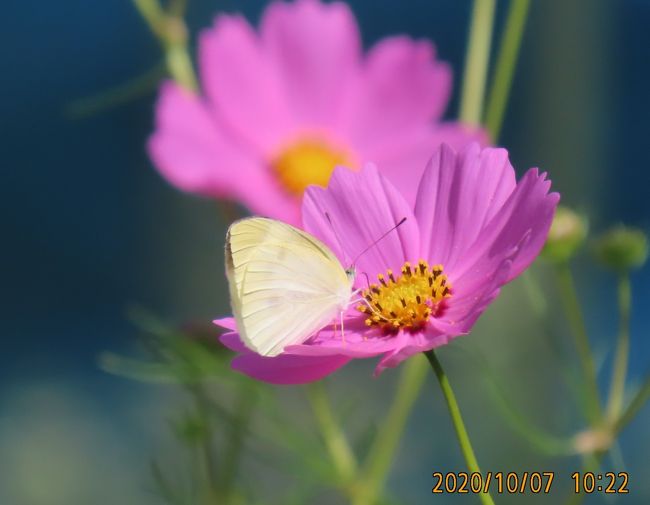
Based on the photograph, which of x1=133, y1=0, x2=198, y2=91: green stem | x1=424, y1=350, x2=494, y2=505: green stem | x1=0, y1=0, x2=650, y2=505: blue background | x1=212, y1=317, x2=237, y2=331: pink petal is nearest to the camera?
x1=424, y1=350, x2=494, y2=505: green stem

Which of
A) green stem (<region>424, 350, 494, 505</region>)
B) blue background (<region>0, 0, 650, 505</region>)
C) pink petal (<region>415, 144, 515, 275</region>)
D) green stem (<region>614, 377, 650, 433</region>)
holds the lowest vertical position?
blue background (<region>0, 0, 650, 505</region>)

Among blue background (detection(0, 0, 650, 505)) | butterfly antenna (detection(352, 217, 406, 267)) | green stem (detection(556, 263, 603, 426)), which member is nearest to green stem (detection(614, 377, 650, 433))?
green stem (detection(556, 263, 603, 426))

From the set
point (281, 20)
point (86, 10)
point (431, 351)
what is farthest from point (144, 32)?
point (431, 351)

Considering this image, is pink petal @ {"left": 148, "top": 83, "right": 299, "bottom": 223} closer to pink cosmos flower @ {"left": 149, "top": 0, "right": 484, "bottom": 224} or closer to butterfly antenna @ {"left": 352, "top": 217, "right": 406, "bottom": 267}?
pink cosmos flower @ {"left": 149, "top": 0, "right": 484, "bottom": 224}

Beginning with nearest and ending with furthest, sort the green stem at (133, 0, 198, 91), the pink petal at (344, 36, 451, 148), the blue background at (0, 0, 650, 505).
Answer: the green stem at (133, 0, 198, 91) → the pink petal at (344, 36, 451, 148) → the blue background at (0, 0, 650, 505)

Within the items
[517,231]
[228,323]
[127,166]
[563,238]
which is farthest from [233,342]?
[127,166]

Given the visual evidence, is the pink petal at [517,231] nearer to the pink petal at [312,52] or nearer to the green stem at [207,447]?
the green stem at [207,447]

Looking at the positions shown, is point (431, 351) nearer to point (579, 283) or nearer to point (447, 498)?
point (447, 498)

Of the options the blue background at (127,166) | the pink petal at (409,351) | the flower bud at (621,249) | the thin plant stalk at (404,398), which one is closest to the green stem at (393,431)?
the thin plant stalk at (404,398)
